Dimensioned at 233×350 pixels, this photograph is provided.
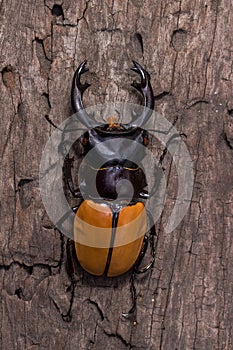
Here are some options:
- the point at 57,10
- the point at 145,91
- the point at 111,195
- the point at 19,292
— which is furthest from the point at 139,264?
the point at 57,10

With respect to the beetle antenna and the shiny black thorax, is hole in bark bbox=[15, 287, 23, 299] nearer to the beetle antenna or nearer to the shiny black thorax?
the shiny black thorax

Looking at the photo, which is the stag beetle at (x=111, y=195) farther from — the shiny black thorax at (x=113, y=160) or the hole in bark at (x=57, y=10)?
the hole in bark at (x=57, y=10)

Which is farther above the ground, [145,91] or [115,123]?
[145,91]

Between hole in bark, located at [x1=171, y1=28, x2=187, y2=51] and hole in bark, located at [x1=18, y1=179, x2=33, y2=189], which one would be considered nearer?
hole in bark, located at [x1=171, y1=28, x2=187, y2=51]

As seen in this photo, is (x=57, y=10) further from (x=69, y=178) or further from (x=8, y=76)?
(x=69, y=178)

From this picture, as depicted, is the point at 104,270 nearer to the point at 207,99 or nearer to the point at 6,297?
the point at 6,297

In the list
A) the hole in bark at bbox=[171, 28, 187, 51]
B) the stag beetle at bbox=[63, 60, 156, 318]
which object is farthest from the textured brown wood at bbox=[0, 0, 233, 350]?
the stag beetle at bbox=[63, 60, 156, 318]
